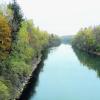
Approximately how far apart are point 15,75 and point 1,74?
3.40 meters

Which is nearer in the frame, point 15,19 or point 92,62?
point 15,19

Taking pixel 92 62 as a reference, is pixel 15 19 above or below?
above

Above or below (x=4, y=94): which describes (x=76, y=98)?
below

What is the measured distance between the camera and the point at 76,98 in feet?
118

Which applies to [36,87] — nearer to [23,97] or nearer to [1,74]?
[23,97]

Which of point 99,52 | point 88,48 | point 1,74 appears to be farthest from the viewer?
point 88,48

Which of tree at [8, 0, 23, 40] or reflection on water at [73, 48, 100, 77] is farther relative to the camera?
reflection on water at [73, 48, 100, 77]

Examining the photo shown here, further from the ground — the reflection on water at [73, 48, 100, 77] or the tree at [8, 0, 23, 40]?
the tree at [8, 0, 23, 40]

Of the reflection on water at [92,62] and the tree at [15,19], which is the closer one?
the tree at [15,19]

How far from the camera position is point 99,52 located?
99562mm

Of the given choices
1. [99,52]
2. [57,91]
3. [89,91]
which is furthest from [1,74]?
[99,52]

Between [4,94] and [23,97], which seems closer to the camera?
[4,94]

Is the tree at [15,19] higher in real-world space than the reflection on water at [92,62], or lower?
higher

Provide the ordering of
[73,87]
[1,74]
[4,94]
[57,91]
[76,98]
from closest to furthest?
[4,94] → [1,74] → [76,98] → [57,91] → [73,87]
